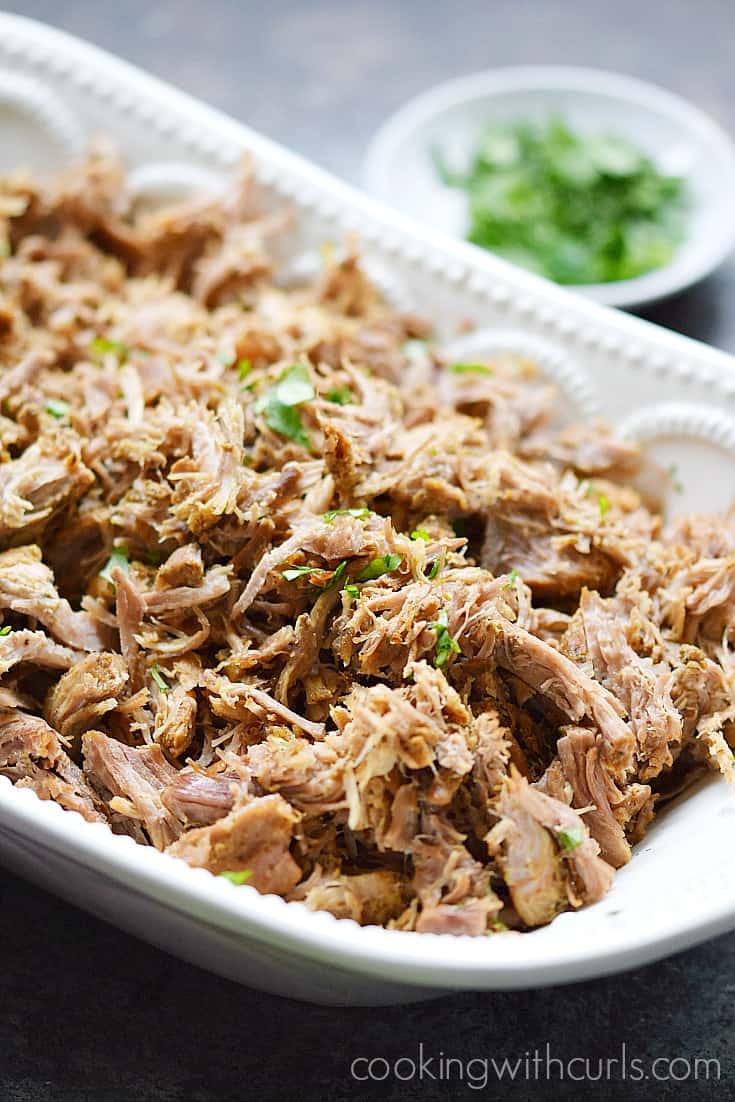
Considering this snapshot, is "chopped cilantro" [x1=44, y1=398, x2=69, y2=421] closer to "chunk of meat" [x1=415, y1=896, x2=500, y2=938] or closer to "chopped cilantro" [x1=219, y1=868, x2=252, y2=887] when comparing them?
"chopped cilantro" [x1=219, y1=868, x2=252, y2=887]

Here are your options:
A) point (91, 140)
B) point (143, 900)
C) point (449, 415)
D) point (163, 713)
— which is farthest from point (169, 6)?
point (143, 900)

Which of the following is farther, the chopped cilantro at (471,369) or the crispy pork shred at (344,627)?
the chopped cilantro at (471,369)

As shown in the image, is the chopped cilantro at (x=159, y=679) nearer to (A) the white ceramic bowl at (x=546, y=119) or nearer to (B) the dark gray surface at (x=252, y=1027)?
(B) the dark gray surface at (x=252, y=1027)

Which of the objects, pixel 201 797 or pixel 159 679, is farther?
pixel 159 679

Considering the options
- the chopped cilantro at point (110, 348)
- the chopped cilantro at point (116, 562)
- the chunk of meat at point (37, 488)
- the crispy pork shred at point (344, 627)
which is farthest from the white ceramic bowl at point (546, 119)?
the chopped cilantro at point (116, 562)

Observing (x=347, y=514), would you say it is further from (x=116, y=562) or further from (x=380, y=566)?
(x=116, y=562)

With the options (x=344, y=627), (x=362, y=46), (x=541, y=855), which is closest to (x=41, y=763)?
(x=344, y=627)
